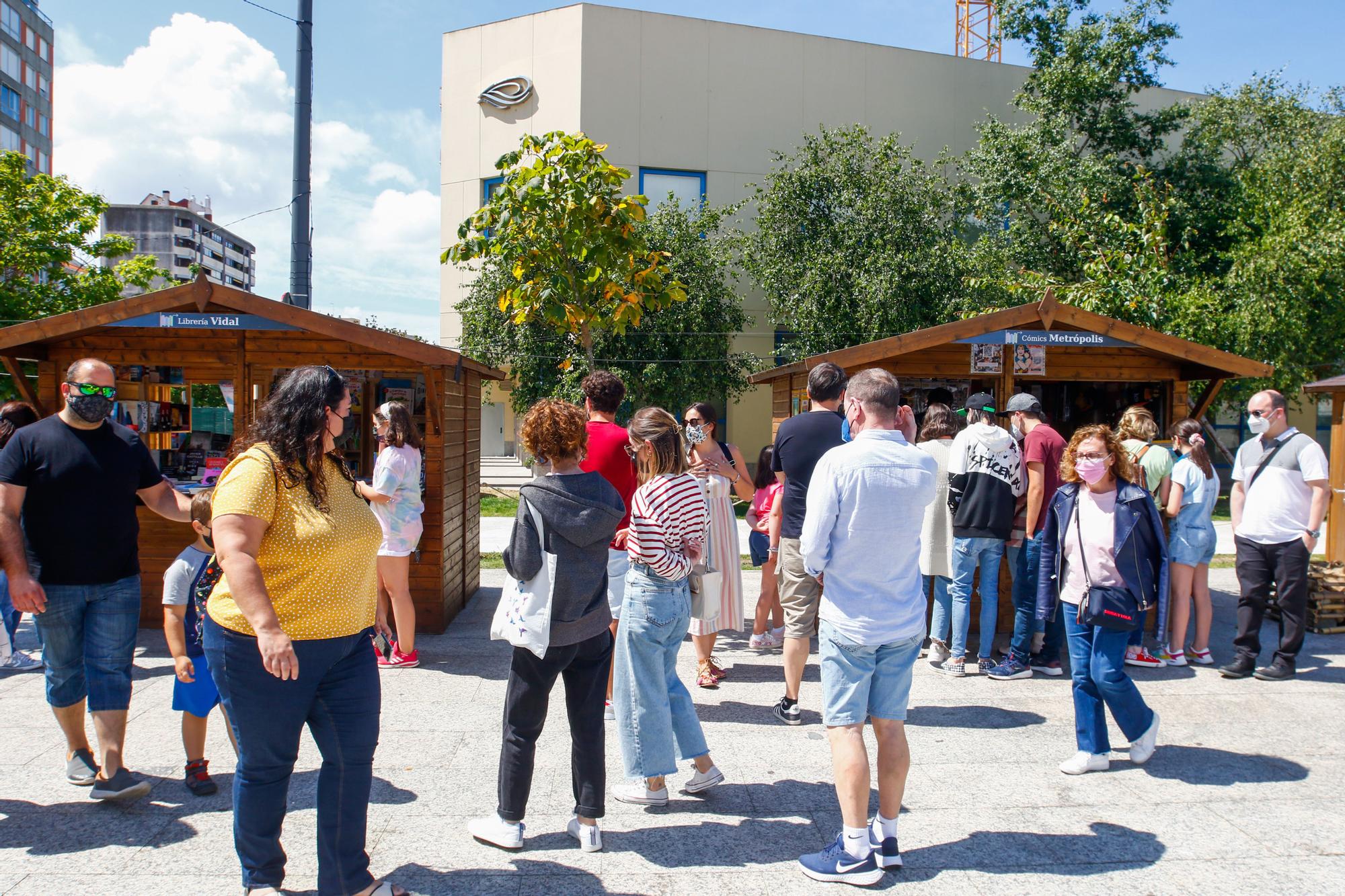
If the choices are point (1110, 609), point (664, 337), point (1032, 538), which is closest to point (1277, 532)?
point (1032, 538)

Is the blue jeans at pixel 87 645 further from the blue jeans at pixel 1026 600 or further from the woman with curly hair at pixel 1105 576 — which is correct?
the blue jeans at pixel 1026 600

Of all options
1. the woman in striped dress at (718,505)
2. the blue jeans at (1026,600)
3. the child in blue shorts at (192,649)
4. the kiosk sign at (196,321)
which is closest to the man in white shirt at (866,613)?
the woman in striped dress at (718,505)

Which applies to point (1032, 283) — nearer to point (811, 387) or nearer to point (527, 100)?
point (811, 387)

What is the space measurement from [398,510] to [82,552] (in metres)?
2.43

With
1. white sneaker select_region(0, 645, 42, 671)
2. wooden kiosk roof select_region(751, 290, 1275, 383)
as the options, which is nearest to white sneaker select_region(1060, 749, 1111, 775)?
wooden kiosk roof select_region(751, 290, 1275, 383)

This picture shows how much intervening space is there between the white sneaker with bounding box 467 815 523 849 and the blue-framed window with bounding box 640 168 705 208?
22735 mm

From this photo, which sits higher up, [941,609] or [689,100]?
[689,100]

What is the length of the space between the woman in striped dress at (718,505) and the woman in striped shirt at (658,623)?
60.7 inches

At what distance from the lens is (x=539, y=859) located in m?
3.41

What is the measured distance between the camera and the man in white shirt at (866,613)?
3.22 meters

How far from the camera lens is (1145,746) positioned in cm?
439

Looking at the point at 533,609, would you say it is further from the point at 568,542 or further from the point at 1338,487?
the point at 1338,487

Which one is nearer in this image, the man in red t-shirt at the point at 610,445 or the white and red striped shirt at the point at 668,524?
the white and red striped shirt at the point at 668,524

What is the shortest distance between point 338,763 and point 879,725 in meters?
1.89
